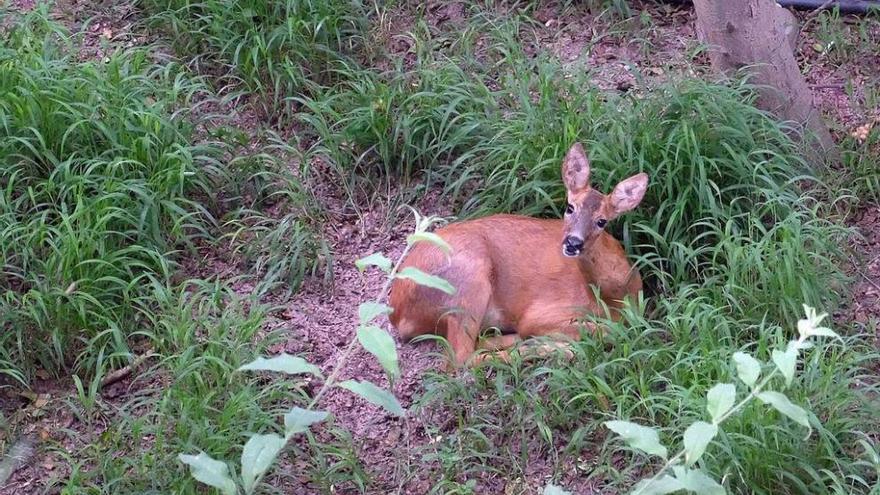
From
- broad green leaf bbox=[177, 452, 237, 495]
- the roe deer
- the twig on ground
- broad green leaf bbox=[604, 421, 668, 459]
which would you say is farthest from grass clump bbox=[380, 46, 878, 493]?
broad green leaf bbox=[177, 452, 237, 495]

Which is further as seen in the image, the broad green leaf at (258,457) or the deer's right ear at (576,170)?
the deer's right ear at (576,170)

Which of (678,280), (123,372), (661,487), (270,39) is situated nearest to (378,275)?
(123,372)

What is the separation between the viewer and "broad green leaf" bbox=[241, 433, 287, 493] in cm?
221

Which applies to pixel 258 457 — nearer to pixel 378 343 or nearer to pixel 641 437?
pixel 378 343

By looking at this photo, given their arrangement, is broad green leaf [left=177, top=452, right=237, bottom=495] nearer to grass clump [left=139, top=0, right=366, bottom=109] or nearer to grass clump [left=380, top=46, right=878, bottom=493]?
grass clump [left=380, top=46, right=878, bottom=493]

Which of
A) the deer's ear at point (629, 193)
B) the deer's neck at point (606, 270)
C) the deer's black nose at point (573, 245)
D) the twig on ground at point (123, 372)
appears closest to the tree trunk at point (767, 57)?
the deer's ear at point (629, 193)

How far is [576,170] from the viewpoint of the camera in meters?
5.32

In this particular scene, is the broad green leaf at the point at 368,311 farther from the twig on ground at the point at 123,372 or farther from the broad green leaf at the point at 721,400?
the twig on ground at the point at 123,372

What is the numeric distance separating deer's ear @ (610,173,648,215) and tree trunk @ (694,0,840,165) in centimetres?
117

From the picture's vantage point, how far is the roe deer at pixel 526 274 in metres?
5.21

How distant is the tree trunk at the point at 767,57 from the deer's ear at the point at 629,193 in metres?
1.17

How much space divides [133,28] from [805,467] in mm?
4595

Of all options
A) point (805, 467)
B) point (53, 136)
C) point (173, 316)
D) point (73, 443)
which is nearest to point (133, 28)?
point (53, 136)

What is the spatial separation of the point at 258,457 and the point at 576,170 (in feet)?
10.8
